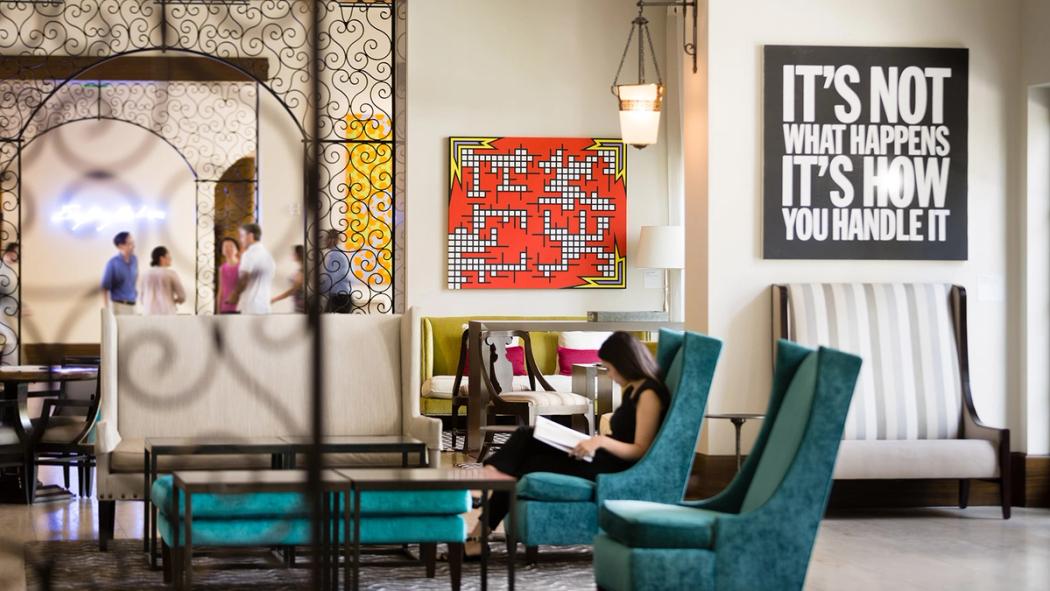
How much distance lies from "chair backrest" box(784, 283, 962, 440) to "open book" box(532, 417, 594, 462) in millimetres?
1895

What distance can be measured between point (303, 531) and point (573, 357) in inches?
213

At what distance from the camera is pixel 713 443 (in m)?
6.66

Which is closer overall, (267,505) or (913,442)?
(267,505)

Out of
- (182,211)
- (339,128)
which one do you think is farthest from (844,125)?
(182,211)

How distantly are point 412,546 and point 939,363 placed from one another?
2.90m

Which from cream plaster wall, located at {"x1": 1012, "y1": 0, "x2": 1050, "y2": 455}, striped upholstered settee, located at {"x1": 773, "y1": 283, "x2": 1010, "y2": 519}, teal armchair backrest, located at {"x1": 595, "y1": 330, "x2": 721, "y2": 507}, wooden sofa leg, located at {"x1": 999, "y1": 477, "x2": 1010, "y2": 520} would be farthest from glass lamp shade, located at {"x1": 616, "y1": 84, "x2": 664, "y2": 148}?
teal armchair backrest, located at {"x1": 595, "y1": 330, "x2": 721, "y2": 507}

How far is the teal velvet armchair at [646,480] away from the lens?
4.63 meters

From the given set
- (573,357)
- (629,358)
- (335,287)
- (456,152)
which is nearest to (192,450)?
(629,358)

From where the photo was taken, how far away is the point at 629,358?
15.8ft

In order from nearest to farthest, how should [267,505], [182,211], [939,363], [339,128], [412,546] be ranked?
[267,505]
[412,546]
[939,363]
[339,128]
[182,211]

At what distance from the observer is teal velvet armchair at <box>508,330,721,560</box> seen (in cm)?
463

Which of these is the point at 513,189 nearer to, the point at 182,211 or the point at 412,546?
the point at 412,546

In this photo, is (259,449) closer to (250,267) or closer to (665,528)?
(665,528)

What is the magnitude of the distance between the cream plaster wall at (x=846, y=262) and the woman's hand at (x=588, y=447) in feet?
6.29
